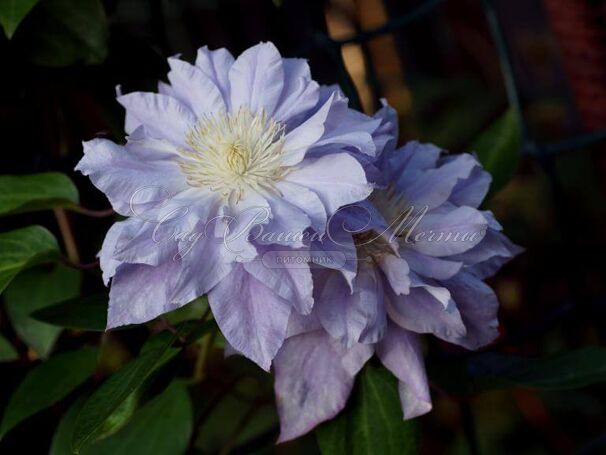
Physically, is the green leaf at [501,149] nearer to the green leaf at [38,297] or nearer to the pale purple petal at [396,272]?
the pale purple petal at [396,272]

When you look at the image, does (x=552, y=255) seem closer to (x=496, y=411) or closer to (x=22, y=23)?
(x=496, y=411)

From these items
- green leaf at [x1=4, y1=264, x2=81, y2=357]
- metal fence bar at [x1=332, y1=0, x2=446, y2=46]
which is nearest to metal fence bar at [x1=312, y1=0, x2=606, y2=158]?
metal fence bar at [x1=332, y1=0, x2=446, y2=46]

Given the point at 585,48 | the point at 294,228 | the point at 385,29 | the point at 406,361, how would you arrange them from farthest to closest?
the point at 585,48, the point at 385,29, the point at 406,361, the point at 294,228

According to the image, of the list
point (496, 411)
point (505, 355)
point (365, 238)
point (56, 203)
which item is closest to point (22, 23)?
point (56, 203)

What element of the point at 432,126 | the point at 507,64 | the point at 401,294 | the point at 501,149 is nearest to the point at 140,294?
the point at 401,294

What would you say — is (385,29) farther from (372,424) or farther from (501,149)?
(372,424)

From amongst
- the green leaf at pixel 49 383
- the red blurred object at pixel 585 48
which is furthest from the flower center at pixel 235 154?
the red blurred object at pixel 585 48
